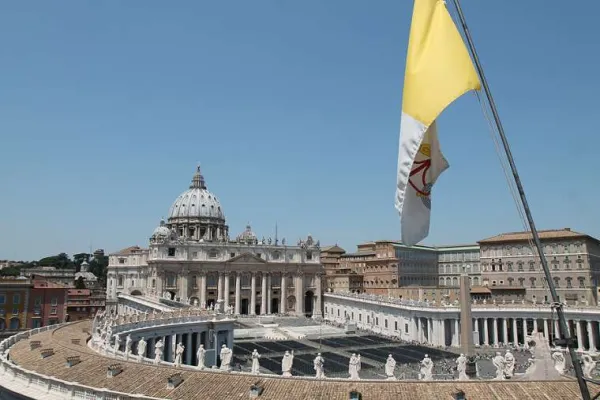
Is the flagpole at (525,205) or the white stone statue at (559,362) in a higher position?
the flagpole at (525,205)

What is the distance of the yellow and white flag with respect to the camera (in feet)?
32.1

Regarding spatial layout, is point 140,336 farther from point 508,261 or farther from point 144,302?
point 508,261

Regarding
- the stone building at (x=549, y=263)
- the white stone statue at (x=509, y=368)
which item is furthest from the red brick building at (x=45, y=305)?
the white stone statue at (x=509, y=368)

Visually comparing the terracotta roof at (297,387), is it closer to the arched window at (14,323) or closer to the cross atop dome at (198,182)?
the arched window at (14,323)

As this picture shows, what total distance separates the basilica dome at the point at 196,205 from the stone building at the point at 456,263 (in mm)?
52450

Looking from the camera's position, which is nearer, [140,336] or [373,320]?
[140,336]

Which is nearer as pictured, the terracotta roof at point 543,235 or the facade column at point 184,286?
the terracotta roof at point 543,235

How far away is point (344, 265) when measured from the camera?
12812 cm

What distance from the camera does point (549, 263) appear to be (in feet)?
255

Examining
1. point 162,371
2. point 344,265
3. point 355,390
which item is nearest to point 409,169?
point 355,390

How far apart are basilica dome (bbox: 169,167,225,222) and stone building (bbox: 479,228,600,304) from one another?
6460cm

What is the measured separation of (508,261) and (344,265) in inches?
1904

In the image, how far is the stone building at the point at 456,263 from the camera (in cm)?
11256

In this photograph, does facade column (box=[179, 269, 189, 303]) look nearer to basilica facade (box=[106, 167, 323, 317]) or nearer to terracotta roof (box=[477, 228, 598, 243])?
basilica facade (box=[106, 167, 323, 317])
